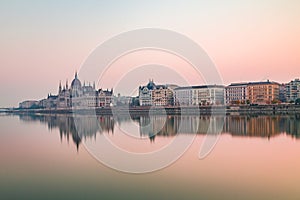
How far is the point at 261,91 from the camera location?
3541 centimetres

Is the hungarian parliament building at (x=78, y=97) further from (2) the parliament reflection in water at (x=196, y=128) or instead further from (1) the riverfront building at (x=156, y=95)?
(2) the parliament reflection in water at (x=196, y=128)

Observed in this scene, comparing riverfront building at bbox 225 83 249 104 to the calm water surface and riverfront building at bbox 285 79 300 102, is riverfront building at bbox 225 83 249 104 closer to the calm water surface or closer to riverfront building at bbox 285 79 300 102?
riverfront building at bbox 285 79 300 102

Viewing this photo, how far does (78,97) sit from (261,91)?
23355mm

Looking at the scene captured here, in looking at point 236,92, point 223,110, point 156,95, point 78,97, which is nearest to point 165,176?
point 223,110

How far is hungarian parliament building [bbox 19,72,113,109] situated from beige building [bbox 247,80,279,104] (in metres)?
17.7

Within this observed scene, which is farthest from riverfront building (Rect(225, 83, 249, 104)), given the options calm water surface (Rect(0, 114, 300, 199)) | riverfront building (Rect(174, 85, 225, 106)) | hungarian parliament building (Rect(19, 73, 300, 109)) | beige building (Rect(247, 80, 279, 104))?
calm water surface (Rect(0, 114, 300, 199))

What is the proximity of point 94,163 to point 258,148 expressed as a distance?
423 cm

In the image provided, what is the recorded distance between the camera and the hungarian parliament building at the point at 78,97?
132ft

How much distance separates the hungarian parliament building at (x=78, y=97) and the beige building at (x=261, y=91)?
17.7 meters

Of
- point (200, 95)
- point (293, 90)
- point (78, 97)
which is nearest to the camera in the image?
point (293, 90)

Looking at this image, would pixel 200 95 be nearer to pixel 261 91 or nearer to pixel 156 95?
pixel 156 95

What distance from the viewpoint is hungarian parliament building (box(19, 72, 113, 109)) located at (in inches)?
1589

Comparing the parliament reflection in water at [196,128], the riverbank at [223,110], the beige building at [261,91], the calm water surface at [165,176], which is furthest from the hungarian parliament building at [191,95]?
the calm water surface at [165,176]

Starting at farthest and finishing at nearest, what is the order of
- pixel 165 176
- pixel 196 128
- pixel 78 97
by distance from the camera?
1. pixel 78 97
2. pixel 196 128
3. pixel 165 176
